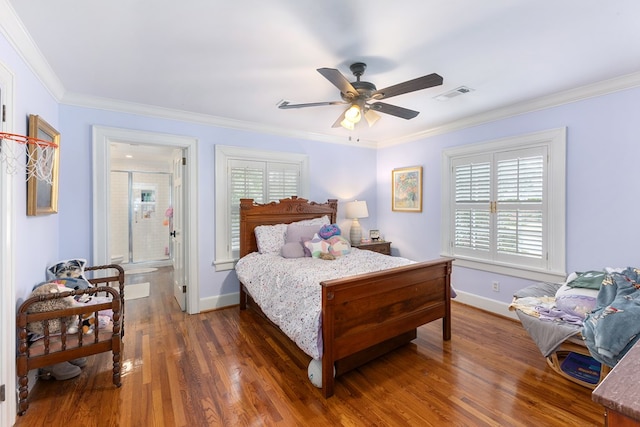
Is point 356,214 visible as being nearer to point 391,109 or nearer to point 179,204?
point 391,109

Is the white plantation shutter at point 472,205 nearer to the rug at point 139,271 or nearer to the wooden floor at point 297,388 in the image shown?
the wooden floor at point 297,388

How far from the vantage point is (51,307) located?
6.50 feet

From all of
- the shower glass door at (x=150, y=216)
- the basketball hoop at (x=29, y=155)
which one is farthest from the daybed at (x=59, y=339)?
the shower glass door at (x=150, y=216)

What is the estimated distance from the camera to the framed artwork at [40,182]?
2.12 metres

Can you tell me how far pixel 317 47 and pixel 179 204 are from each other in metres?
2.78

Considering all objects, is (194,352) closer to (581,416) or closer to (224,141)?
(224,141)

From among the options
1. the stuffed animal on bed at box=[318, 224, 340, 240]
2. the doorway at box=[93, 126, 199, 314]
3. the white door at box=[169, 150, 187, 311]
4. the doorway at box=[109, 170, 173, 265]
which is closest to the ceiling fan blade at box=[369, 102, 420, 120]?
the stuffed animal on bed at box=[318, 224, 340, 240]

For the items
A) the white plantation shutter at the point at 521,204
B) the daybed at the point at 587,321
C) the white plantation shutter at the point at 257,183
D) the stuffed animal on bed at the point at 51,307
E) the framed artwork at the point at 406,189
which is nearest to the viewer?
the daybed at the point at 587,321

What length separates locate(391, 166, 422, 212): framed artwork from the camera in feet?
14.7

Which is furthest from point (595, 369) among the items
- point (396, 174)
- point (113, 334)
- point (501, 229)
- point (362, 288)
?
point (113, 334)

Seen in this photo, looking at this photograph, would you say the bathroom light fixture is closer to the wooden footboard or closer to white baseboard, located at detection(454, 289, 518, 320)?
the wooden footboard

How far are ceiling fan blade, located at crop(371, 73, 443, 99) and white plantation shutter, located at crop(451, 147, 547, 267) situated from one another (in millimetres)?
1999

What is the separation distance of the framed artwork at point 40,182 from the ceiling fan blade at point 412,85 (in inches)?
94.5

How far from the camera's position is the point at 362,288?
7.32ft
